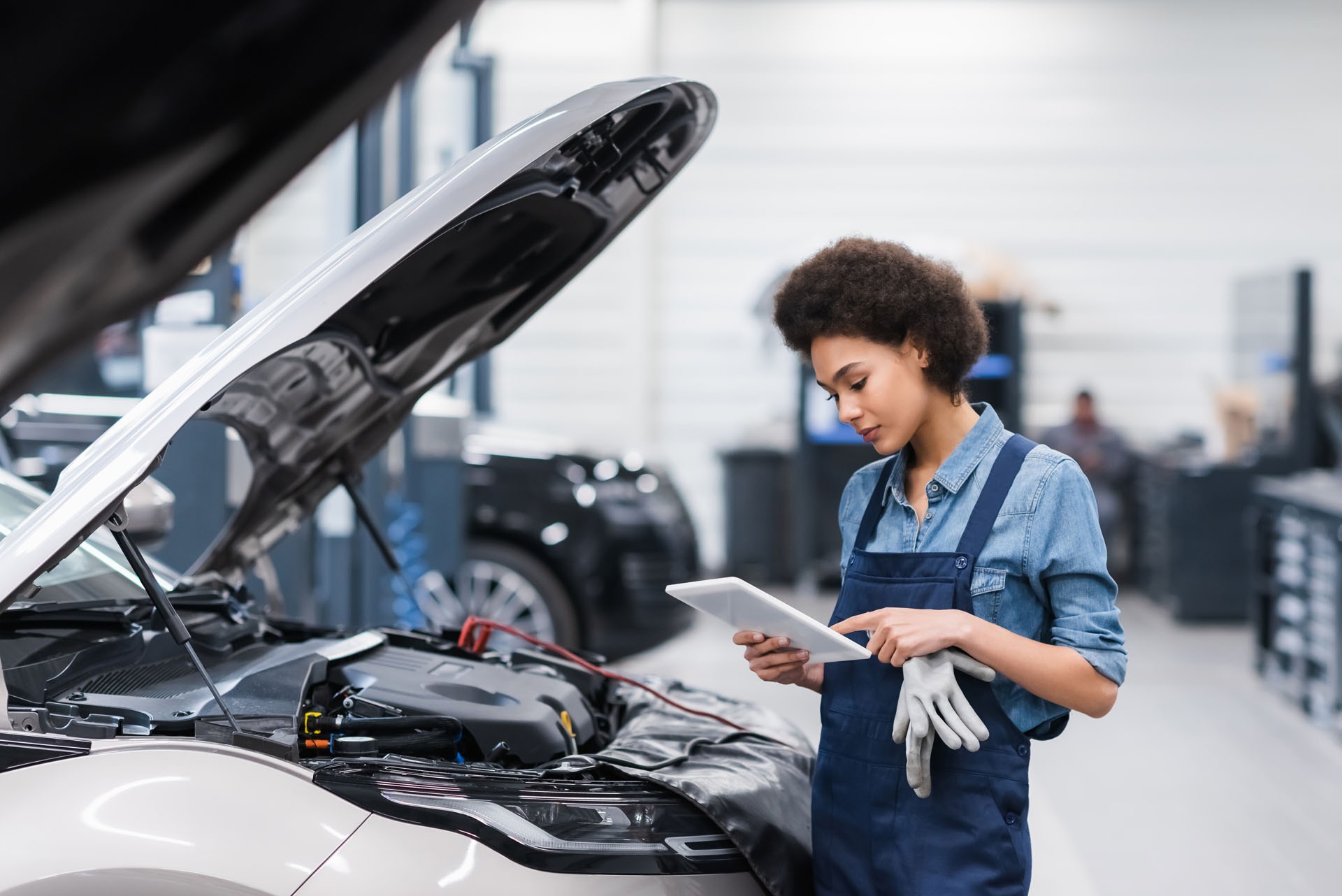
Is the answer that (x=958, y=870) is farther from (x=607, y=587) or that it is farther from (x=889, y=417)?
(x=607, y=587)

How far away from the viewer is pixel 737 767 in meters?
1.84

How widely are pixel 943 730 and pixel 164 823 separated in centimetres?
96

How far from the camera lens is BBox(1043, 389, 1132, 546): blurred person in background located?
7.99m

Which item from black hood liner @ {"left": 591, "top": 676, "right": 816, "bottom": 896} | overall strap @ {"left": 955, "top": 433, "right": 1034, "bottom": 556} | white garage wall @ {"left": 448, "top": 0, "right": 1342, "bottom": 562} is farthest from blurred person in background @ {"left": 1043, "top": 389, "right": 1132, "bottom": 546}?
overall strap @ {"left": 955, "top": 433, "right": 1034, "bottom": 556}

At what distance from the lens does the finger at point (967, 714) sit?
1.38 m

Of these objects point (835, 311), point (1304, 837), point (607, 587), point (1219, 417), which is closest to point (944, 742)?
point (835, 311)

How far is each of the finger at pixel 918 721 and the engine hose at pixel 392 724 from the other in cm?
76

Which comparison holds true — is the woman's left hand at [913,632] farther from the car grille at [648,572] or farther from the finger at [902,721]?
the car grille at [648,572]

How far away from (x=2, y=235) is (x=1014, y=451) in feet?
3.86

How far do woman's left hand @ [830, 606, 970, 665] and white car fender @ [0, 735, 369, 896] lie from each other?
710 millimetres

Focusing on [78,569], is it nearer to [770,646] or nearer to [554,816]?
[554,816]

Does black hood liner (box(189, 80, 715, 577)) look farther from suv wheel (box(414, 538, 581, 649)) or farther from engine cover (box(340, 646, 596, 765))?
suv wheel (box(414, 538, 581, 649))

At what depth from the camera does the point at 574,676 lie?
2.28 m

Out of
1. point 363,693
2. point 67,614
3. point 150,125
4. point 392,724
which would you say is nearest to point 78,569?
point 67,614
